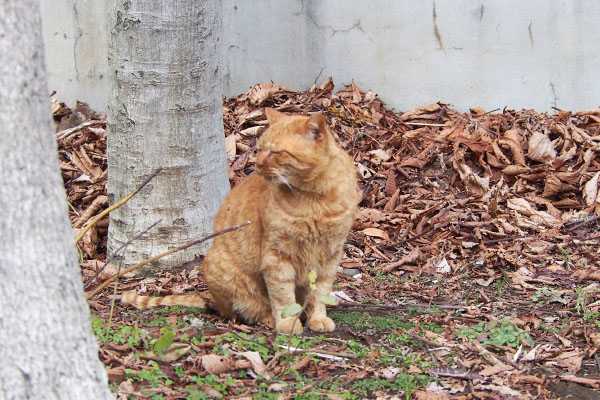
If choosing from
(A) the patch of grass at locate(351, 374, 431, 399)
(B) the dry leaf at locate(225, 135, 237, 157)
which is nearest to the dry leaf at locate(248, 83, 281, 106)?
(B) the dry leaf at locate(225, 135, 237, 157)

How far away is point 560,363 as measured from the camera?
11.9ft

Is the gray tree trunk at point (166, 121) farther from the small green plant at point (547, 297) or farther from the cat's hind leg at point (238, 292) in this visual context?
the small green plant at point (547, 297)

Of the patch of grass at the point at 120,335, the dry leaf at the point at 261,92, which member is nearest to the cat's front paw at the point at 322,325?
the patch of grass at the point at 120,335

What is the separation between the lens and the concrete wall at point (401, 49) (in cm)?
661

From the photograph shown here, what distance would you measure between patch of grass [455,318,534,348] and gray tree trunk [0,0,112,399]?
251 cm

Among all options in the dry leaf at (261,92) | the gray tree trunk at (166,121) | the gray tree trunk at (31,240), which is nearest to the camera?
the gray tree trunk at (31,240)

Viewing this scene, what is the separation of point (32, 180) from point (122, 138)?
9.60 feet

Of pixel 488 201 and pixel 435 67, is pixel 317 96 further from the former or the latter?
pixel 488 201

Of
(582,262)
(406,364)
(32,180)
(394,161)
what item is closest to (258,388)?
(406,364)

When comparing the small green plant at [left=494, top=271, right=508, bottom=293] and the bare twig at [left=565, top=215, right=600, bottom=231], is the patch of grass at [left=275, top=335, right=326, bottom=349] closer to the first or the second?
the small green plant at [left=494, top=271, right=508, bottom=293]

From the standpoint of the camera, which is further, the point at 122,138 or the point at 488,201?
the point at 488,201

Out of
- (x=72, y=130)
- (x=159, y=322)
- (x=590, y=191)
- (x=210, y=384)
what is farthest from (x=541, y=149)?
(x=72, y=130)

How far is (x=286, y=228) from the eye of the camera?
155 inches

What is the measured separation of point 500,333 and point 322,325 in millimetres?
1053
